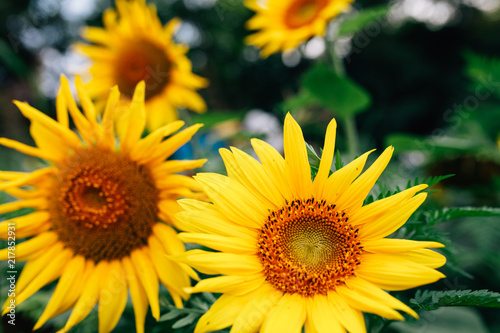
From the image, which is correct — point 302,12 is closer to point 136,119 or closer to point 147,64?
point 147,64

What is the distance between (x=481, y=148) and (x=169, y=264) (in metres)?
0.94

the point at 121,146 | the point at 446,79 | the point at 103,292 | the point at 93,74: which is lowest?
the point at 103,292

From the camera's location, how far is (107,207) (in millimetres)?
663

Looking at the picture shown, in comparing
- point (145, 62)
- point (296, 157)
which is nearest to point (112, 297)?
point (296, 157)

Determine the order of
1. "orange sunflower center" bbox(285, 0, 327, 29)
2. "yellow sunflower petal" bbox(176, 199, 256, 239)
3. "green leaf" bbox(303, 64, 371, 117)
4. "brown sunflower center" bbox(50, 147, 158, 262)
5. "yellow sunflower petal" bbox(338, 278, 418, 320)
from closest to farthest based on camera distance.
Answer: "yellow sunflower petal" bbox(338, 278, 418, 320) < "yellow sunflower petal" bbox(176, 199, 256, 239) < "brown sunflower center" bbox(50, 147, 158, 262) < "green leaf" bbox(303, 64, 371, 117) < "orange sunflower center" bbox(285, 0, 327, 29)

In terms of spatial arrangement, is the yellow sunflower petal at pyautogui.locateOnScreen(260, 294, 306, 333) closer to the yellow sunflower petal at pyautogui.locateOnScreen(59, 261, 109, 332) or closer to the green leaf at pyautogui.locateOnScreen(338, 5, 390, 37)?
the yellow sunflower petal at pyautogui.locateOnScreen(59, 261, 109, 332)

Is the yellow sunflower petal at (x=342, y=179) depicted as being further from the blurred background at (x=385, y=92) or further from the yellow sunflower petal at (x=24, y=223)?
the yellow sunflower petal at (x=24, y=223)

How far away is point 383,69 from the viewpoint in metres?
4.38

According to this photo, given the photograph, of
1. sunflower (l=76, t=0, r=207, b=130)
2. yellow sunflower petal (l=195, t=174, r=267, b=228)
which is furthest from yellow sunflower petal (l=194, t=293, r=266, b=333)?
sunflower (l=76, t=0, r=207, b=130)

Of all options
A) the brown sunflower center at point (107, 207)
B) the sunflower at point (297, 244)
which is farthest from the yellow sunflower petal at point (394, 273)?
the brown sunflower center at point (107, 207)

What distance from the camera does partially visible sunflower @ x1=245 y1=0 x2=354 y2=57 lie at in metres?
1.18

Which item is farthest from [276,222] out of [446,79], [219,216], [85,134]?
[446,79]

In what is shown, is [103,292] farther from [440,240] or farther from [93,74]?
[93,74]

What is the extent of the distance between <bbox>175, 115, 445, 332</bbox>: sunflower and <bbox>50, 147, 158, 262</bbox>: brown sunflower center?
12 cm
